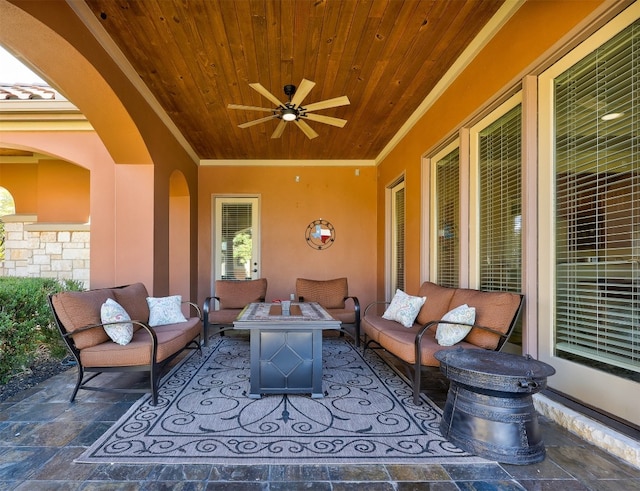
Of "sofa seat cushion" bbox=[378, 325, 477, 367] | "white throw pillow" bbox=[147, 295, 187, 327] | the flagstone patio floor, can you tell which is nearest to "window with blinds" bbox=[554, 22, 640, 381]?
the flagstone patio floor

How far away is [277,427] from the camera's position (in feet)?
7.27

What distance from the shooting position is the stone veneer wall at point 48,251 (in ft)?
18.7

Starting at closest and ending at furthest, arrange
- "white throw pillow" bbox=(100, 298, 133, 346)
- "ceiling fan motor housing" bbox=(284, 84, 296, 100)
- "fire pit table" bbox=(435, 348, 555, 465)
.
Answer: "fire pit table" bbox=(435, 348, 555, 465) < "white throw pillow" bbox=(100, 298, 133, 346) < "ceiling fan motor housing" bbox=(284, 84, 296, 100)

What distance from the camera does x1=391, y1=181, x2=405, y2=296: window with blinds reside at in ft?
18.0

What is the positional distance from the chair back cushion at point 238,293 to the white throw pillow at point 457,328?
3165 mm

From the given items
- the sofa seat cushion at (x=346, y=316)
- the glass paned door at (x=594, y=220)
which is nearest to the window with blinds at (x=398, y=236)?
the sofa seat cushion at (x=346, y=316)

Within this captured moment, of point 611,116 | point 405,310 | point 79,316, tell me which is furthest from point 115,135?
point 611,116

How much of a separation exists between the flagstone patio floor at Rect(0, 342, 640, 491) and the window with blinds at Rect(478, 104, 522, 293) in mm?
1275

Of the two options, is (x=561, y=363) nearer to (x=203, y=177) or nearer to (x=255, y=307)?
(x=255, y=307)

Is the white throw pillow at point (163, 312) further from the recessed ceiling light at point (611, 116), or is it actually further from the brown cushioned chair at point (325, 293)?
the recessed ceiling light at point (611, 116)

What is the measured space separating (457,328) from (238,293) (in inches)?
136

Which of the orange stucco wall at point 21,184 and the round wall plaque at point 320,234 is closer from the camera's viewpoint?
the orange stucco wall at point 21,184

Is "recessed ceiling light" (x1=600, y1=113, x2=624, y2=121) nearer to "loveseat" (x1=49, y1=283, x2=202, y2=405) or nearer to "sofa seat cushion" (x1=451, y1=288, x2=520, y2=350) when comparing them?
"sofa seat cushion" (x1=451, y1=288, x2=520, y2=350)

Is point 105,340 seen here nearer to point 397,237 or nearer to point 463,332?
point 463,332
